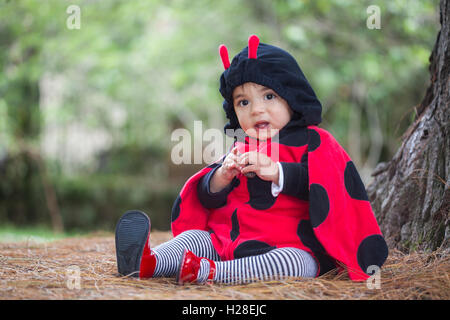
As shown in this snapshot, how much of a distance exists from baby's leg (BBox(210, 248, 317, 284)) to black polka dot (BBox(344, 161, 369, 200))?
35 centimetres

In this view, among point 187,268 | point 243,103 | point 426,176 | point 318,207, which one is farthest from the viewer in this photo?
point 426,176

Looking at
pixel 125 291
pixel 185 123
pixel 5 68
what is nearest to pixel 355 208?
pixel 125 291

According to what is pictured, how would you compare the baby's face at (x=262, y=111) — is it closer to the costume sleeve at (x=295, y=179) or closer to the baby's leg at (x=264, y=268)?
the costume sleeve at (x=295, y=179)

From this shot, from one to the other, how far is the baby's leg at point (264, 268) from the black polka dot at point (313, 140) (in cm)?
44

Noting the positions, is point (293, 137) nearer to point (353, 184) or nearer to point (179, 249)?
point (353, 184)

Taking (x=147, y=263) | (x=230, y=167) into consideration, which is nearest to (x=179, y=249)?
(x=147, y=263)

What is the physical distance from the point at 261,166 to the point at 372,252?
1.84 ft

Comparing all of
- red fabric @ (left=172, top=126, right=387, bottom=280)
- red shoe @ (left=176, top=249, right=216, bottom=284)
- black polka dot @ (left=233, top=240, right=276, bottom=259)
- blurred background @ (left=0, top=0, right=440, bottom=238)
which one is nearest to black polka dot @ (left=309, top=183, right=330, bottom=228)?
red fabric @ (left=172, top=126, right=387, bottom=280)

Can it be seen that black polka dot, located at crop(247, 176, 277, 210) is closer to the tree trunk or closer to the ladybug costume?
the ladybug costume

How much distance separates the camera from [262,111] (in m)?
1.84

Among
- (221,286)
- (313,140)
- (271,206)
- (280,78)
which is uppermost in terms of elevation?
(280,78)

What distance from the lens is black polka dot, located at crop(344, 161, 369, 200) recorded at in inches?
69.6
